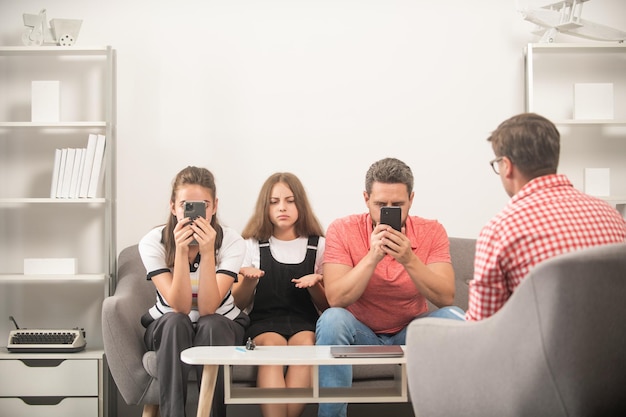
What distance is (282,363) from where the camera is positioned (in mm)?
2186

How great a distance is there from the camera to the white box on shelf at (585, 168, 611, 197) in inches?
140

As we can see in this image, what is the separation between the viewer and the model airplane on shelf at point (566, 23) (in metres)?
3.49

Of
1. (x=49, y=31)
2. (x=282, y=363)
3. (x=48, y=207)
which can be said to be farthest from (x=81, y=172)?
(x=282, y=363)

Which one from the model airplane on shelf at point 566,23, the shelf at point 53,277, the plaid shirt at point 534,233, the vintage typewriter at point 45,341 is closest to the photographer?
the plaid shirt at point 534,233

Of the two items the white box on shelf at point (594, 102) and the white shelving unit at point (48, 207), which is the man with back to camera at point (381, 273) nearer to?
the white box on shelf at point (594, 102)

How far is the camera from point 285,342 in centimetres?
291

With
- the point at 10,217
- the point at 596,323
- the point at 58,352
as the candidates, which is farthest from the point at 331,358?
the point at 10,217

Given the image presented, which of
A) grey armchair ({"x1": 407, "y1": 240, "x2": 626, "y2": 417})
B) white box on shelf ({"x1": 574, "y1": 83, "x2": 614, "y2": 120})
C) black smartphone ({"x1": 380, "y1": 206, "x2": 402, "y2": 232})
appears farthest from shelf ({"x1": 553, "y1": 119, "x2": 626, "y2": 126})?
grey armchair ({"x1": 407, "y1": 240, "x2": 626, "y2": 417})

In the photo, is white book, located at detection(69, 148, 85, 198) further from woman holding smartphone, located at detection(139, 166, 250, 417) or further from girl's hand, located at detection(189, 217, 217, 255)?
girl's hand, located at detection(189, 217, 217, 255)

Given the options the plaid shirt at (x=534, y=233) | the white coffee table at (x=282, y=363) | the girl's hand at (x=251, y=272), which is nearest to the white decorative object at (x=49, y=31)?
the girl's hand at (x=251, y=272)

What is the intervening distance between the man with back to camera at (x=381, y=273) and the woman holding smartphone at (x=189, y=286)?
1.28 feet

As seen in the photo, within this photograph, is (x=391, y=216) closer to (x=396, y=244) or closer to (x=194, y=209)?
(x=396, y=244)

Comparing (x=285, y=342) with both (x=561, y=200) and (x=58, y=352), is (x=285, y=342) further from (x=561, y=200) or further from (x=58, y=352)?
(x=561, y=200)

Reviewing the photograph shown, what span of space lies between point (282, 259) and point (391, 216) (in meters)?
0.68
